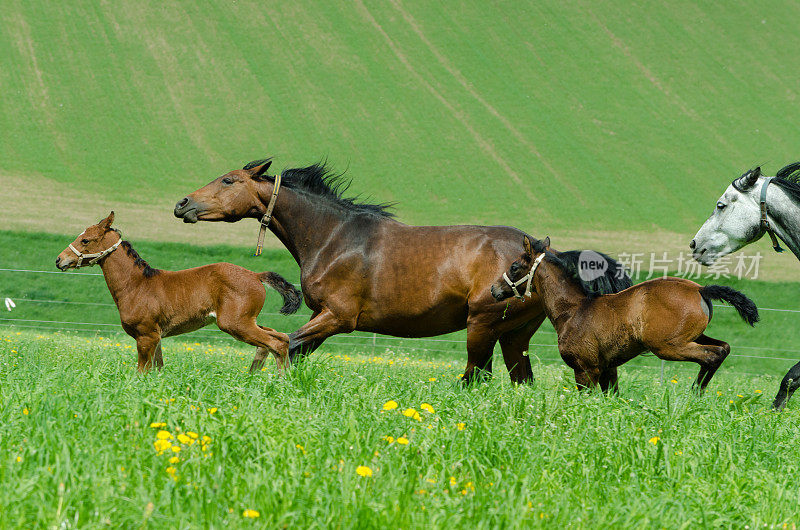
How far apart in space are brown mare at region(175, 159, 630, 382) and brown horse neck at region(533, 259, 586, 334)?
0.66ft

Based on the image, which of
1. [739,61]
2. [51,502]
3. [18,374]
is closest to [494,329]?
[18,374]

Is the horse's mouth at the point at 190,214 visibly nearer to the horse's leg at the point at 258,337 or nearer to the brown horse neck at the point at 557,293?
the horse's leg at the point at 258,337

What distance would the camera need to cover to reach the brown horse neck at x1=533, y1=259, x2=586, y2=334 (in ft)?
22.2

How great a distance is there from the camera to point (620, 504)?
324 cm

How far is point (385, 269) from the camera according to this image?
715 cm

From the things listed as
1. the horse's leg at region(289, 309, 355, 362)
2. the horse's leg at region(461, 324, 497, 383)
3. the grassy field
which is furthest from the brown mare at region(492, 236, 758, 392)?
the grassy field

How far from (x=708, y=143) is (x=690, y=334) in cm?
3812

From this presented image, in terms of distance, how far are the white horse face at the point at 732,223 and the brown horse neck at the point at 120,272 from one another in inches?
208

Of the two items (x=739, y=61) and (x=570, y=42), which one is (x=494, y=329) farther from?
(x=739, y=61)

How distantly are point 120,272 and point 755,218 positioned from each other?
596 cm

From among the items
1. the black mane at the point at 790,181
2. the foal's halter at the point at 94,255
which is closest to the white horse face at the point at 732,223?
the black mane at the point at 790,181

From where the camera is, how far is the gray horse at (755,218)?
6867 mm

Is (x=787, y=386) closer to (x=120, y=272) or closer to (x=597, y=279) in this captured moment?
(x=597, y=279)

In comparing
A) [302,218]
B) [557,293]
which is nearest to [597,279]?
[557,293]
